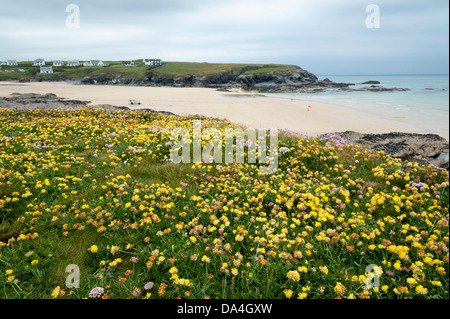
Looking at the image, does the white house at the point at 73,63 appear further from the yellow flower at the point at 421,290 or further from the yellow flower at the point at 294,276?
the yellow flower at the point at 421,290

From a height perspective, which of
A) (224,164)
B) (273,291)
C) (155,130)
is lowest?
(273,291)

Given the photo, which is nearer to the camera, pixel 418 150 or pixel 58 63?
pixel 418 150

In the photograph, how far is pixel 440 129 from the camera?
18203 millimetres

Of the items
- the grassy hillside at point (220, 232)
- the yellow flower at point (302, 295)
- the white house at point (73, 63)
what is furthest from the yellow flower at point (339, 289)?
the white house at point (73, 63)

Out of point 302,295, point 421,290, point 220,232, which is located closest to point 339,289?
point 302,295

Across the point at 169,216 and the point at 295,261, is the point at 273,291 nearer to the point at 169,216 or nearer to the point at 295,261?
the point at 295,261

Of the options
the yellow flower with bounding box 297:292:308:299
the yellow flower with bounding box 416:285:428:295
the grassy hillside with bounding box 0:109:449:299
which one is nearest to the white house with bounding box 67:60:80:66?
the grassy hillside with bounding box 0:109:449:299

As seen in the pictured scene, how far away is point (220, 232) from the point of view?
153 inches

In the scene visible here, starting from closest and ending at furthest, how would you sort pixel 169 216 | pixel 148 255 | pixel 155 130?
pixel 148 255
pixel 169 216
pixel 155 130

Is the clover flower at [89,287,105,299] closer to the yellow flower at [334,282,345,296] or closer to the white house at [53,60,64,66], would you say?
the yellow flower at [334,282,345,296]

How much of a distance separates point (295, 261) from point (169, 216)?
2.25m

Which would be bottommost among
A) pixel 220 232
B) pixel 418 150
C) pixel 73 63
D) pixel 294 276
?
pixel 294 276

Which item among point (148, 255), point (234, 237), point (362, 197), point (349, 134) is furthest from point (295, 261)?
point (349, 134)

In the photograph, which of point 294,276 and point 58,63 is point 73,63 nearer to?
point 58,63
